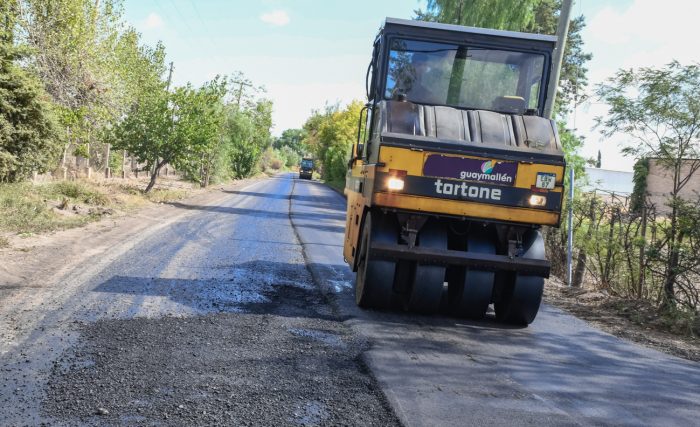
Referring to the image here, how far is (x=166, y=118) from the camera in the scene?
914 inches

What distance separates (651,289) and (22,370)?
26.2 ft

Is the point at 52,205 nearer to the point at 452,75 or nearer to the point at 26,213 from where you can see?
the point at 26,213

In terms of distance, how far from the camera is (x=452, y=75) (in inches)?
295

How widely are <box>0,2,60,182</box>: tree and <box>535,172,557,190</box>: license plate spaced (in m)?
12.4

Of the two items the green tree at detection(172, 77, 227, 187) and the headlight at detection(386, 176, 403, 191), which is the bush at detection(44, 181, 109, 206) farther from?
the headlight at detection(386, 176, 403, 191)

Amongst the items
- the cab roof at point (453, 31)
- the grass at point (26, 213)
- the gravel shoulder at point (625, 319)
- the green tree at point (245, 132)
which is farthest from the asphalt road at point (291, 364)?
Answer: the green tree at point (245, 132)

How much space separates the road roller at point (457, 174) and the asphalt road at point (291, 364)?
0.42 meters

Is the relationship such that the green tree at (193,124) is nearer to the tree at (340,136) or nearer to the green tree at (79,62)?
the green tree at (79,62)

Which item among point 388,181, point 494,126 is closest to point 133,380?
point 388,181

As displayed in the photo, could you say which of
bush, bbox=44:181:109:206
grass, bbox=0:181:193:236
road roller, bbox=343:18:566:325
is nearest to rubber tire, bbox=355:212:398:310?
road roller, bbox=343:18:566:325

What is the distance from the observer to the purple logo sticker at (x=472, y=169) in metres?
6.41

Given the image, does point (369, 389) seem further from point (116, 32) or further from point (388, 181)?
point (116, 32)

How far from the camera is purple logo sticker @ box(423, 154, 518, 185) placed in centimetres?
641

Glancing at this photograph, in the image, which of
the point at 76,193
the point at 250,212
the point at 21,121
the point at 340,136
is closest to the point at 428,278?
the point at 21,121
